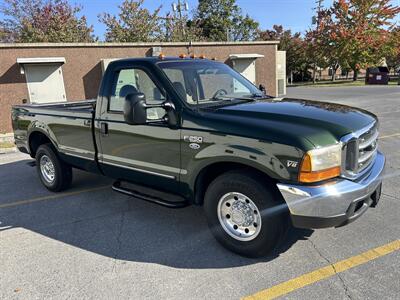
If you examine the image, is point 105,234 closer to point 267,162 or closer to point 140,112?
point 140,112

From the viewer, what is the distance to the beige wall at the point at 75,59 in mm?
11875

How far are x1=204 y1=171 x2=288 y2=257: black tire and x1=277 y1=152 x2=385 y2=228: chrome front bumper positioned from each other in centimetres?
17

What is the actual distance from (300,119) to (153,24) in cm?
2273

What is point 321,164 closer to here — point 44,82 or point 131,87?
point 131,87

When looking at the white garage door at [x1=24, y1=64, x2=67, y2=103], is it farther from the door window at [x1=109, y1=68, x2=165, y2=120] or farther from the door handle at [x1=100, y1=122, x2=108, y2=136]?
the door window at [x1=109, y1=68, x2=165, y2=120]

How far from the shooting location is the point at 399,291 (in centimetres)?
270

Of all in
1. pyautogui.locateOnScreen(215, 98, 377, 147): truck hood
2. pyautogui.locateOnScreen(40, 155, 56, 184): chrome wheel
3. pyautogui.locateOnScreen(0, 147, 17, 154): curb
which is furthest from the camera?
pyautogui.locateOnScreen(0, 147, 17, 154): curb

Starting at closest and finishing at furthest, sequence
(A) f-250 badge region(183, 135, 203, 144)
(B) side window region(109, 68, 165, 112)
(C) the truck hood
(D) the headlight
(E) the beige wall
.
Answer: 1. (D) the headlight
2. (C) the truck hood
3. (A) f-250 badge region(183, 135, 203, 144)
4. (B) side window region(109, 68, 165, 112)
5. (E) the beige wall

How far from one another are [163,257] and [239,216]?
2.82ft

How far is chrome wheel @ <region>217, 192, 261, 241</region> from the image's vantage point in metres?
3.22

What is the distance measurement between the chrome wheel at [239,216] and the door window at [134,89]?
45.5 inches

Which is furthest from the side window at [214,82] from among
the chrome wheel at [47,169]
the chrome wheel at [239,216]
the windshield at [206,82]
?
the chrome wheel at [47,169]

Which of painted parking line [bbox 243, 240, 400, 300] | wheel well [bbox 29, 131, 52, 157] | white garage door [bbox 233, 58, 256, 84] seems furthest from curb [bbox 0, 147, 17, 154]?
white garage door [bbox 233, 58, 256, 84]

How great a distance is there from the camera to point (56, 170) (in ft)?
17.5
